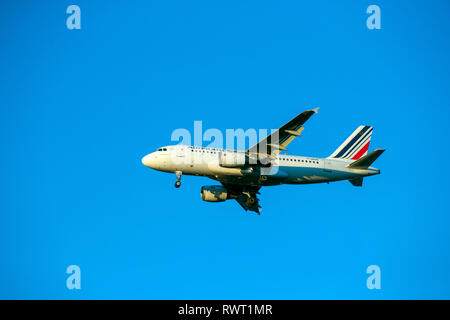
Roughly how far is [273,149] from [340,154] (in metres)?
9.76

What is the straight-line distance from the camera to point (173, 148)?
48031 mm

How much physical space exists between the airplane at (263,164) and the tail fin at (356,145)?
85cm

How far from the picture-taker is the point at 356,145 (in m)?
53.4

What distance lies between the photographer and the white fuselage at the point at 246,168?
154ft

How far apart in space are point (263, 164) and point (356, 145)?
11947mm

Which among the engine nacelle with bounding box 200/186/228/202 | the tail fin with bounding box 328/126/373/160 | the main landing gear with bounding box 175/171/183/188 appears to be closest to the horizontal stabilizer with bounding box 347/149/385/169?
the tail fin with bounding box 328/126/373/160

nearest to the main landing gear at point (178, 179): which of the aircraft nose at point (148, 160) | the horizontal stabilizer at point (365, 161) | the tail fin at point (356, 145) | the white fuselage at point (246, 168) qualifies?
the white fuselage at point (246, 168)

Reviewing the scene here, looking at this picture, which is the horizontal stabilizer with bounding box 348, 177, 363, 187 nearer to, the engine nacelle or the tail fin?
the tail fin

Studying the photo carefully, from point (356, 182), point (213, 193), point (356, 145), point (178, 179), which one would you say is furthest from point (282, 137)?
point (356, 145)

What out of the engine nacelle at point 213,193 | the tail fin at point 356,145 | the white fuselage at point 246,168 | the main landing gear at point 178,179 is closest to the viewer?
the main landing gear at point 178,179

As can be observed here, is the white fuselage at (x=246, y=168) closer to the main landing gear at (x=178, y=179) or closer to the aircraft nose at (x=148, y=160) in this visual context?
the aircraft nose at (x=148, y=160)

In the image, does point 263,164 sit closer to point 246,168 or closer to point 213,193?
point 246,168

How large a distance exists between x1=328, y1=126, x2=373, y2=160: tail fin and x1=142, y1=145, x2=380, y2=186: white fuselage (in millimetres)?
2659
